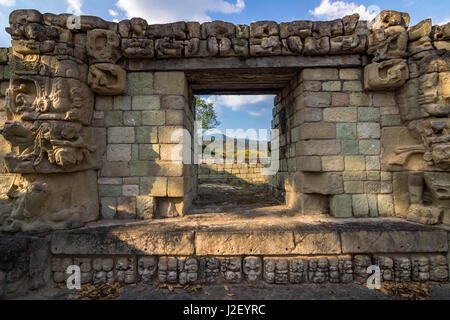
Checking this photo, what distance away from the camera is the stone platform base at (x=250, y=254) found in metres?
2.56

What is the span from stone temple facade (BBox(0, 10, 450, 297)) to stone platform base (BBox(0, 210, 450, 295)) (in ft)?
0.05

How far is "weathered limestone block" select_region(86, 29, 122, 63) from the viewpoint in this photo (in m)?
2.96

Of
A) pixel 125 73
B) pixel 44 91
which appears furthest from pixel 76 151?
pixel 125 73

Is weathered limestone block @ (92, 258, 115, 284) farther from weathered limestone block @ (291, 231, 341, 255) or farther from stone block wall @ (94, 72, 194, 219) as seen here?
weathered limestone block @ (291, 231, 341, 255)

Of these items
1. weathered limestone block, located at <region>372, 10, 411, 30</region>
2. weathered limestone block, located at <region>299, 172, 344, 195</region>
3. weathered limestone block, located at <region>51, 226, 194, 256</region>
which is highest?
weathered limestone block, located at <region>372, 10, 411, 30</region>

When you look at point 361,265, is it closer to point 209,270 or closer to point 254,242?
point 254,242

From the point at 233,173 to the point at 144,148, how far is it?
6.28m

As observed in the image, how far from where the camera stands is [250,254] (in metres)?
2.59

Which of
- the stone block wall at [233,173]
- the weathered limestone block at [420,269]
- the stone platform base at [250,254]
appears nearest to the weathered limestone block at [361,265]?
the stone platform base at [250,254]

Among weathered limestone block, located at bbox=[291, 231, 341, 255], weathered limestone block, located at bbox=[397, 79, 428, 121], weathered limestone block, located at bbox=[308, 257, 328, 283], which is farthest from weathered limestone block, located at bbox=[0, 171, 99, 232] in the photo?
weathered limestone block, located at bbox=[397, 79, 428, 121]

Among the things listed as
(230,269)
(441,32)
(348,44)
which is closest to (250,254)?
(230,269)

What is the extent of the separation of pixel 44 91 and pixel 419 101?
5.14m
